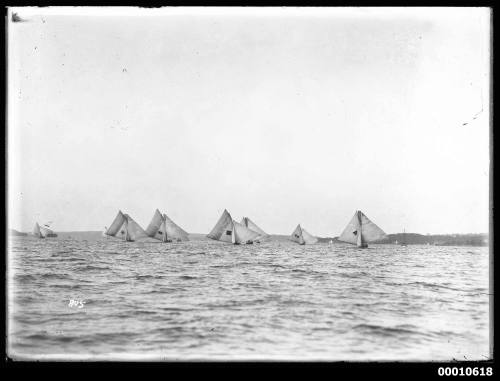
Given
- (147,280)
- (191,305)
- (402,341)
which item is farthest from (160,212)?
(402,341)

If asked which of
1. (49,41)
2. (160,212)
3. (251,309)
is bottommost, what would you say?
(251,309)

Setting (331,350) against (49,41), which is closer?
(331,350)

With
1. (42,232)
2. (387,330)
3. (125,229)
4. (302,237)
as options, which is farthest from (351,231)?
(42,232)

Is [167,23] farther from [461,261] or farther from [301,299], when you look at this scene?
[461,261]

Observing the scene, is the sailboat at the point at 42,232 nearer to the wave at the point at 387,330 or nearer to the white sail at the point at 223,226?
the white sail at the point at 223,226
